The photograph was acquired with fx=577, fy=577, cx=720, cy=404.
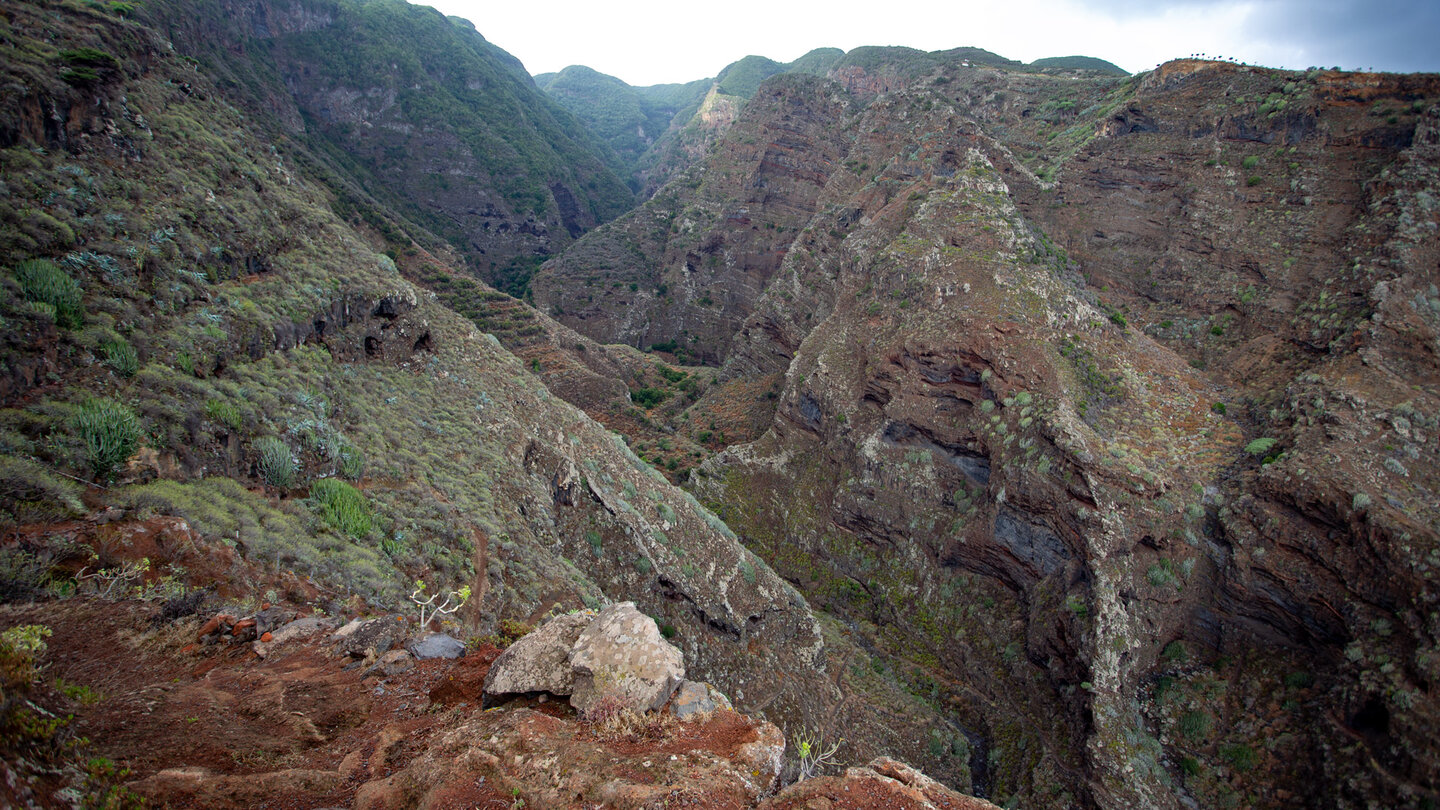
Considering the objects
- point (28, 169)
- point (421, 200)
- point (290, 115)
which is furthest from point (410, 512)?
point (421, 200)

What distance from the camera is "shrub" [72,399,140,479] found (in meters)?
7.65

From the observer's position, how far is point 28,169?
9.90 metres

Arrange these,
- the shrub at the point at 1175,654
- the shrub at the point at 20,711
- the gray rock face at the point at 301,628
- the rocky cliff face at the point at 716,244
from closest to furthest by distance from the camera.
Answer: the shrub at the point at 20,711 → the gray rock face at the point at 301,628 → the shrub at the point at 1175,654 → the rocky cliff face at the point at 716,244

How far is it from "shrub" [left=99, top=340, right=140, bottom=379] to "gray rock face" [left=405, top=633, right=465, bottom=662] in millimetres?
6454

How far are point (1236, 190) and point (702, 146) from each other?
4021 inches

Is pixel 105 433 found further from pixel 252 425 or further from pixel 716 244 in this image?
pixel 716 244

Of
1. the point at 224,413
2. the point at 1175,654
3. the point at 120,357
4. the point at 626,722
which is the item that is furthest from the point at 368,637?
the point at 1175,654

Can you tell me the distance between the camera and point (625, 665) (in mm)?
6766

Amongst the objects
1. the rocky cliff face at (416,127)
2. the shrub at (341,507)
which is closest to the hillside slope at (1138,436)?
the shrub at (341,507)

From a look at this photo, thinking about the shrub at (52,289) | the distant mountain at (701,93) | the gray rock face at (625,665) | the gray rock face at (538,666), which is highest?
the distant mountain at (701,93)

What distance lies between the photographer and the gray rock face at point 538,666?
21.7 ft

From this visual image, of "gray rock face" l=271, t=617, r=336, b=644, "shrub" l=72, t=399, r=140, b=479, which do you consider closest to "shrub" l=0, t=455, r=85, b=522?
"shrub" l=72, t=399, r=140, b=479

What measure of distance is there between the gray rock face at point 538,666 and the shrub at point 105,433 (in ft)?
19.9

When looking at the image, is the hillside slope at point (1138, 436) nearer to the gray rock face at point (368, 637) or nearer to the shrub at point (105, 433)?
the gray rock face at point (368, 637)
